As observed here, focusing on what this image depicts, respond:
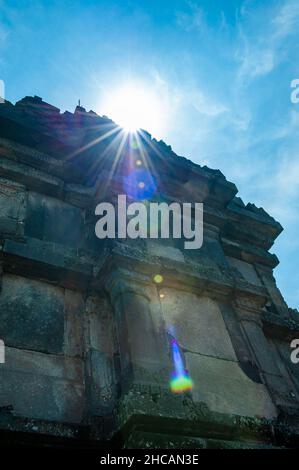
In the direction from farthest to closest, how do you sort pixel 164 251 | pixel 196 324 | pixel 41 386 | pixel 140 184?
1. pixel 140 184
2. pixel 164 251
3. pixel 196 324
4. pixel 41 386

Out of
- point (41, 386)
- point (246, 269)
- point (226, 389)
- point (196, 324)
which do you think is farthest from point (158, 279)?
point (246, 269)

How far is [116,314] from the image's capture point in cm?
358

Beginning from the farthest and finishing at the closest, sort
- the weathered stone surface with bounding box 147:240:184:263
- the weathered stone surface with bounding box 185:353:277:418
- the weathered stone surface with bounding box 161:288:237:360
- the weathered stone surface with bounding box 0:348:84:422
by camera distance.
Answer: the weathered stone surface with bounding box 147:240:184:263, the weathered stone surface with bounding box 161:288:237:360, the weathered stone surface with bounding box 185:353:277:418, the weathered stone surface with bounding box 0:348:84:422

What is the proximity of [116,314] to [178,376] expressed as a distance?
2.41 feet

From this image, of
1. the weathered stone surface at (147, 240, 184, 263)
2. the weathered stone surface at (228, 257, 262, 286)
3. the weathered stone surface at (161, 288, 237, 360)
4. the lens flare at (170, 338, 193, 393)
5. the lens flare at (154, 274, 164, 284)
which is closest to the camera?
the lens flare at (170, 338, 193, 393)

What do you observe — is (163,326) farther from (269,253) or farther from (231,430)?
(269,253)

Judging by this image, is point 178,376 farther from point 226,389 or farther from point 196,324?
point 196,324

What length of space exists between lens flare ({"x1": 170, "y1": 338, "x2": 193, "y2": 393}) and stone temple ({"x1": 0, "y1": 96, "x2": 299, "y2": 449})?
0.06 m

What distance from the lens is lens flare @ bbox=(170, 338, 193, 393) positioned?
3.19m

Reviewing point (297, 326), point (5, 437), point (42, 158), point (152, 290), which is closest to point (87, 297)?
point (152, 290)

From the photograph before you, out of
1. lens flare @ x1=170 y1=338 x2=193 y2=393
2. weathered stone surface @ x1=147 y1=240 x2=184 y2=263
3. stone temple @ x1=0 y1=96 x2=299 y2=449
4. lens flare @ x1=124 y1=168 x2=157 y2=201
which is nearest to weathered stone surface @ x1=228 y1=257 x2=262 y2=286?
stone temple @ x1=0 y1=96 x2=299 y2=449

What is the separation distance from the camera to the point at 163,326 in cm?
365

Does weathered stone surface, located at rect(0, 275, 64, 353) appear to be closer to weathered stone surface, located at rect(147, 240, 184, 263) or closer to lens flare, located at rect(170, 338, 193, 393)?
lens flare, located at rect(170, 338, 193, 393)

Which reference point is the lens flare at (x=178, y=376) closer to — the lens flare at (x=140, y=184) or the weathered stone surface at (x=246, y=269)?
the lens flare at (x=140, y=184)
